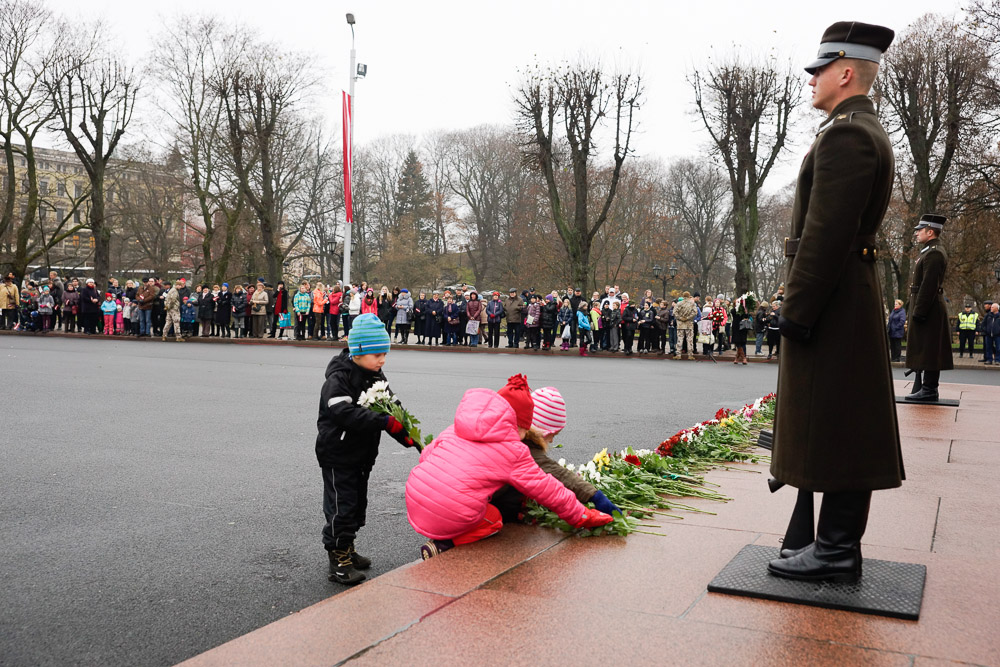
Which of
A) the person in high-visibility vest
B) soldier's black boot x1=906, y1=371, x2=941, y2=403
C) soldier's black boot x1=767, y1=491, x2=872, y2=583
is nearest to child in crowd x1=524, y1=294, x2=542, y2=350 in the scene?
the person in high-visibility vest

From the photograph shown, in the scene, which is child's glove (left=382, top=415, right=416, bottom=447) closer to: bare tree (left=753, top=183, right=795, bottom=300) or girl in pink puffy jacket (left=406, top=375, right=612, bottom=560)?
girl in pink puffy jacket (left=406, top=375, right=612, bottom=560)

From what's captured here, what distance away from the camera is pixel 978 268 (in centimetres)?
3822

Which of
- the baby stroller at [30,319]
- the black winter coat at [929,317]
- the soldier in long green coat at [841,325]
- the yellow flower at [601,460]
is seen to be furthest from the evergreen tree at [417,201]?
the soldier in long green coat at [841,325]

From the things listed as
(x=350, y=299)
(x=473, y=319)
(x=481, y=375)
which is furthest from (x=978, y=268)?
(x=481, y=375)

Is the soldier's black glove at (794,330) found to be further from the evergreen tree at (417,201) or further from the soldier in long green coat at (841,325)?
the evergreen tree at (417,201)

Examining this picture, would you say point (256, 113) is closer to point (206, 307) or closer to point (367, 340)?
point (206, 307)

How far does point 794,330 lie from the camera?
3328mm

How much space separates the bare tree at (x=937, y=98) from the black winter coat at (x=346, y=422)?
100ft

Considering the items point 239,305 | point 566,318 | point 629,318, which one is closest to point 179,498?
point 629,318

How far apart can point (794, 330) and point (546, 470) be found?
1.82m

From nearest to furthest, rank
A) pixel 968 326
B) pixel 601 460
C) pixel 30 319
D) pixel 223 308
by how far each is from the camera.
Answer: pixel 601 460 → pixel 968 326 → pixel 223 308 → pixel 30 319

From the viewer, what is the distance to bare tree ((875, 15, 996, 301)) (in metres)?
30.7

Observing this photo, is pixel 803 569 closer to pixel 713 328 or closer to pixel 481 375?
pixel 481 375

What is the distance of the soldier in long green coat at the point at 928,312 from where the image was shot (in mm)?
9477
